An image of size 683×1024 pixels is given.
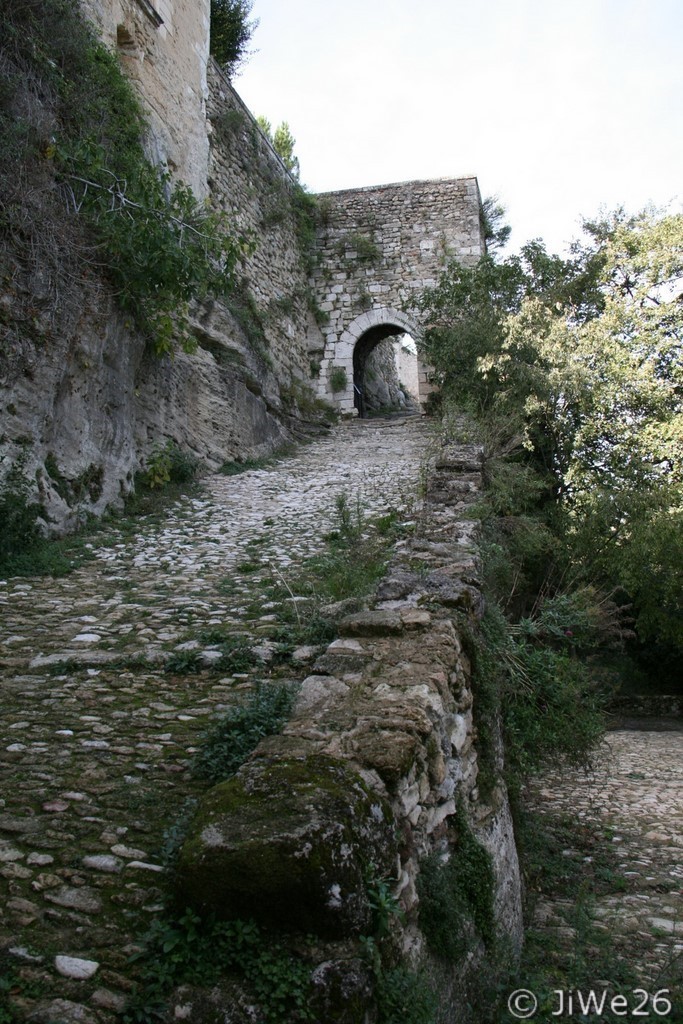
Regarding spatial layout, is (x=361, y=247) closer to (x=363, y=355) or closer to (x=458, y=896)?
(x=363, y=355)

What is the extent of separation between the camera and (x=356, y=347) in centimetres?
1766

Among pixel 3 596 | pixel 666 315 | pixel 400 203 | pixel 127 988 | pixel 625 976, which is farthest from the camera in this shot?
pixel 400 203

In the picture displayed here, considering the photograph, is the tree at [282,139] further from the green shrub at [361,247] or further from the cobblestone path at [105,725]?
the cobblestone path at [105,725]

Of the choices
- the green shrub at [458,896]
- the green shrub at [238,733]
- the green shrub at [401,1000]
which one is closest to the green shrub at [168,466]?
the green shrub at [238,733]

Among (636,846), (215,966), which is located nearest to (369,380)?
(636,846)

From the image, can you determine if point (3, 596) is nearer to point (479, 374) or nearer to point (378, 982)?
point (378, 982)

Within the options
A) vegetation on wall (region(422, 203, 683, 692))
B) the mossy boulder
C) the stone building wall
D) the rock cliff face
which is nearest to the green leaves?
vegetation on wall (region(422, 203, 683, 692))

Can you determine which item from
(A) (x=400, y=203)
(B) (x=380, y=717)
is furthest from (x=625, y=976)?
(A) (x=400, y=203)

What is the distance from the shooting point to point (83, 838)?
8.51 ft

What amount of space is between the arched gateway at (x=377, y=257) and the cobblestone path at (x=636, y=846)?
1013 centimetres

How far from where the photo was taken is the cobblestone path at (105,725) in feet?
7.12

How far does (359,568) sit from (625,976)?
294 centimetres

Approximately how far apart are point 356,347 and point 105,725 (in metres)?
15.1

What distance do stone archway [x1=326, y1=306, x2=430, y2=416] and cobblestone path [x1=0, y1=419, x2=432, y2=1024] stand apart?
367 inches
